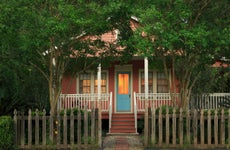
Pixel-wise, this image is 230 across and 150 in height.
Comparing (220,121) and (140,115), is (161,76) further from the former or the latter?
(220,121)

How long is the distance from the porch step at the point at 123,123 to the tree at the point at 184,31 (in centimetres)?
518

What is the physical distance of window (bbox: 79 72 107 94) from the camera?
21.9 metres

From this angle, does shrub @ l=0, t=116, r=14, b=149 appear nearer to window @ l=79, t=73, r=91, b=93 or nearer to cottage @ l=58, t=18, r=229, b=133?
cottage @ l=58, t=18, r=229, b=133

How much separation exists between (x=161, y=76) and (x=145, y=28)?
10857 mm

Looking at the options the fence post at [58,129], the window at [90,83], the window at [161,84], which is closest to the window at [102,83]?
the window at [90,83]

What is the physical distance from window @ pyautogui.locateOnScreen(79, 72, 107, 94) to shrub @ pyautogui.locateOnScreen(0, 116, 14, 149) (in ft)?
34.0

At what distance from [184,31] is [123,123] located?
867cm

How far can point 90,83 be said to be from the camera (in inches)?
862

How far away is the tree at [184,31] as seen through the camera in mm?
11047

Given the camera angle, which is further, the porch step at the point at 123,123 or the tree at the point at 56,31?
the porch step at the point at 123,123

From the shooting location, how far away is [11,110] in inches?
569

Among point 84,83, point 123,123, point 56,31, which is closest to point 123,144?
point 123,123

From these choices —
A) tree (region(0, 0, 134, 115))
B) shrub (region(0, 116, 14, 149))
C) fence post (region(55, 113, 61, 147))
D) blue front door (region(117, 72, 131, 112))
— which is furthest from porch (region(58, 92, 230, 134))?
shrub (region(0, 116, 14, 149))

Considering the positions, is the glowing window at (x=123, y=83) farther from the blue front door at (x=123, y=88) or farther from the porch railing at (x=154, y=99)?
the porch railing at (x=154, y=99)
